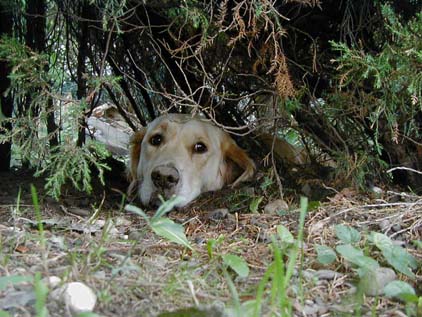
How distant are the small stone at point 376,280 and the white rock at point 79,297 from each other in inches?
37.9

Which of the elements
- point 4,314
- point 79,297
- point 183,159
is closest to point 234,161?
point 183,159

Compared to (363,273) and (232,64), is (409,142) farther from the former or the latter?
(363,273)

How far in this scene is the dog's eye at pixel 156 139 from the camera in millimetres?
4418

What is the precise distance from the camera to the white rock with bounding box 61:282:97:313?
6.57 feet

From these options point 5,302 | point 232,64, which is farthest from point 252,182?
point 5,302

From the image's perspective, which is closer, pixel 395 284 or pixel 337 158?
pixel 395 284

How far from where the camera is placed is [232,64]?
13.8 ft

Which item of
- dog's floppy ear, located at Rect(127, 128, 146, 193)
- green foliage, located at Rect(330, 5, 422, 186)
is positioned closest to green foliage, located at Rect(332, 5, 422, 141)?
green foliage, located at Rect(330, 5, 422, 186)

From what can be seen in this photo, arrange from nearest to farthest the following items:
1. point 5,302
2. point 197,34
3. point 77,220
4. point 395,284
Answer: point 5,302, point 395,284, point 77,220, point 197,34

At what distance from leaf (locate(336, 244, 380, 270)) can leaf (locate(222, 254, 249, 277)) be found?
40cm

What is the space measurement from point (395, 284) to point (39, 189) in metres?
2.67

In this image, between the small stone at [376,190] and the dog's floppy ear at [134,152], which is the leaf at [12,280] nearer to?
the small stone at [376,190]

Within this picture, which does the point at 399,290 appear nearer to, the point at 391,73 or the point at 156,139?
the point at 391,73

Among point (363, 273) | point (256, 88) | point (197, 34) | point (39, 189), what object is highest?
point (197, 34)
